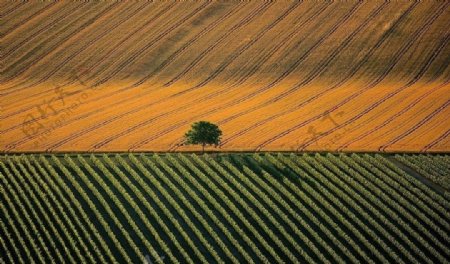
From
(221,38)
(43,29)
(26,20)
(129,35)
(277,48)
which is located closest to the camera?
(277,48)

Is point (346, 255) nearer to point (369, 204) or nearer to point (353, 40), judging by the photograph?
point (369, 204)

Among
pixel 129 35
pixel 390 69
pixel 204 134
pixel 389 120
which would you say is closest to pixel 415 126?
pixel 389 120

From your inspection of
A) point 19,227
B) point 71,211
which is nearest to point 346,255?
point 71,211

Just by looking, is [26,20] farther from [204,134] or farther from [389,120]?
[389,120]

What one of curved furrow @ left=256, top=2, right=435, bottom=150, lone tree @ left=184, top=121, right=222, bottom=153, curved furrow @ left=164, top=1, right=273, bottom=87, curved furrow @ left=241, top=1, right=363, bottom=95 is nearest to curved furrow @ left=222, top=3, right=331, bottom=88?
curved furrow @ left=241, top=1, right=363, bottom=95

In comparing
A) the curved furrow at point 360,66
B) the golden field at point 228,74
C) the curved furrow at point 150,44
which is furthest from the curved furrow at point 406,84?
the curved furrow at point 150,44
